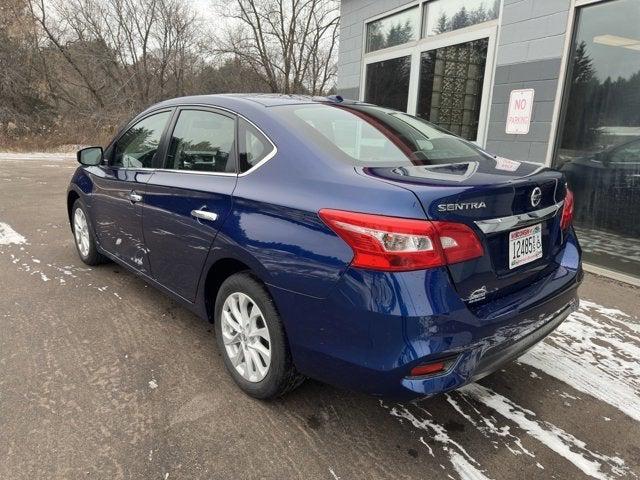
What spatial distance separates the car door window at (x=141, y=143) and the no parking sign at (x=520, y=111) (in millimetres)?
4177

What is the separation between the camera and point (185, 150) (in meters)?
3.05

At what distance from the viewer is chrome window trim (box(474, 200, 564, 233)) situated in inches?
78.0

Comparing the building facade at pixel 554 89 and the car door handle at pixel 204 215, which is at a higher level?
the building facade at pixel 554 89

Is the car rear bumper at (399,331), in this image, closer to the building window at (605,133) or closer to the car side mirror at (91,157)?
the car side mirror at (91,157)

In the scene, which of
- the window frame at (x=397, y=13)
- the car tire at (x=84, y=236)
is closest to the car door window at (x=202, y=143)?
the car tire at (x=84, y=236)

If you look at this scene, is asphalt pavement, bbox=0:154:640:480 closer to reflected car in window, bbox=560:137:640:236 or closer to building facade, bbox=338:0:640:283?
reflected car in window, bbox=560:137:640:236

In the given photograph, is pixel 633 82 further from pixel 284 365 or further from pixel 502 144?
pixel 284 365

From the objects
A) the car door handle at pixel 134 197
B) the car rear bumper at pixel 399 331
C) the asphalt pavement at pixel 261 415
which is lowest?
the asphalt pavement at pixel 261 415

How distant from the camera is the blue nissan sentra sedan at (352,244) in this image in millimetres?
1861

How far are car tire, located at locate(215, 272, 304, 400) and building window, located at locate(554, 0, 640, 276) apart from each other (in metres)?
4.00

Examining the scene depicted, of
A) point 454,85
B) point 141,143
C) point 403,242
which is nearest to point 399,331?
point 403,242

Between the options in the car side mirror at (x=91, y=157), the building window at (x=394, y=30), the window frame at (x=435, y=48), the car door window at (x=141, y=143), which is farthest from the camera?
the building window at (x=394, y=30)

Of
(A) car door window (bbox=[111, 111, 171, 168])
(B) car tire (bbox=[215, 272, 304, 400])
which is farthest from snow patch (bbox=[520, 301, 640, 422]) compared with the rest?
(A) car door window (bbox=[111, 111, 171, 168])

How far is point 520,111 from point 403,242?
461 centimetres
